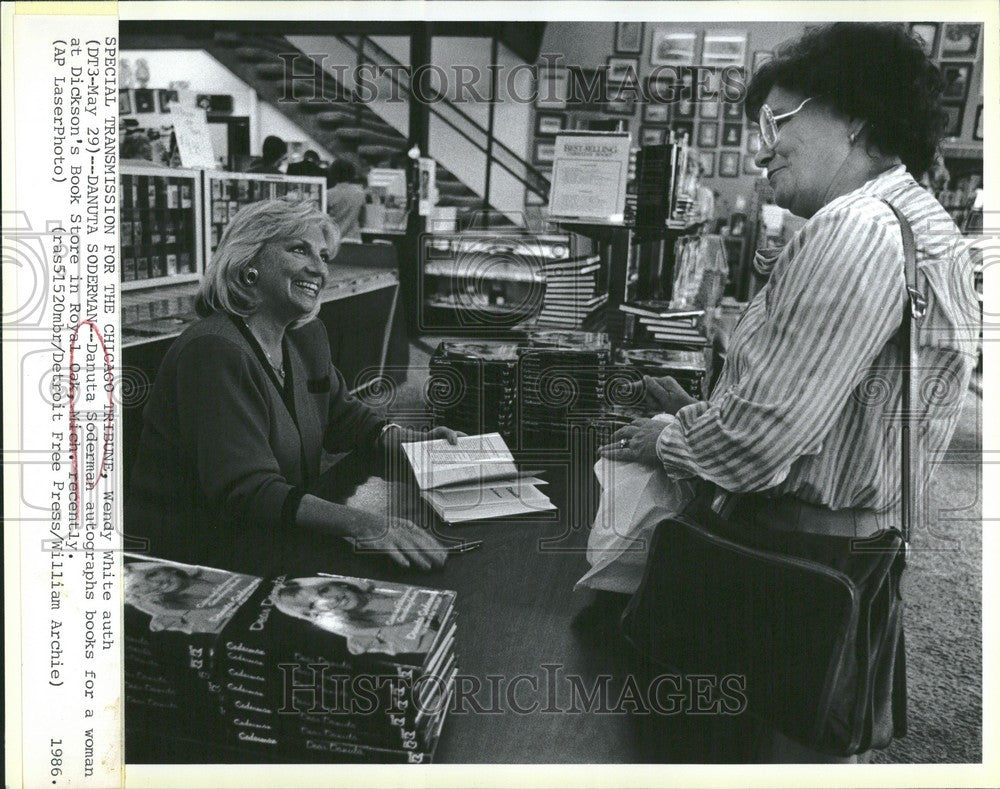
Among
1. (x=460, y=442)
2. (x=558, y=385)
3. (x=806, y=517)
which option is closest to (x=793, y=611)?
(x=806, y=517)

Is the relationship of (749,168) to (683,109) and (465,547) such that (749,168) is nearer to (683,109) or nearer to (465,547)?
(683,109)

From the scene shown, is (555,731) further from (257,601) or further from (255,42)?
(255,42)

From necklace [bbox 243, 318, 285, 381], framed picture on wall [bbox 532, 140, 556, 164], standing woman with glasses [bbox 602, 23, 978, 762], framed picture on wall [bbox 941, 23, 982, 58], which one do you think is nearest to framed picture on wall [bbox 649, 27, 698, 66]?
standing woman with glasses [bbox 602, 23, 978, 762]

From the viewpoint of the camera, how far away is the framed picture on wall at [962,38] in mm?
1551

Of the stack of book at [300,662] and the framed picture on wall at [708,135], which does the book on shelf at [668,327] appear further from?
the stack of book at [300,662]

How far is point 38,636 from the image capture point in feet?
4.98

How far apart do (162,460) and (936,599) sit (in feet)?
4.73

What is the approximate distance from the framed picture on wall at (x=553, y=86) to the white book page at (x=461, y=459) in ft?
2.30

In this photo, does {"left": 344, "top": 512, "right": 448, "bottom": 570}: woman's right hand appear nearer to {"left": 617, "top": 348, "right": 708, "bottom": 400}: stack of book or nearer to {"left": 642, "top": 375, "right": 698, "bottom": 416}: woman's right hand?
{"left": 642, "top": 375, "right": 698, "bottom": 416}: woman's right hand

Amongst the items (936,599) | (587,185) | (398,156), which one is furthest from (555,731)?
(587,185)

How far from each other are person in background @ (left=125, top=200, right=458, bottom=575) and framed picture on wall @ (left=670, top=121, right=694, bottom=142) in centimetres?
106

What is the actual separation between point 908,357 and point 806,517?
0.28 m

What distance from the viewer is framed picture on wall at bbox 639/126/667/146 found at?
237 cm

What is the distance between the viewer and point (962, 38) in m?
1.56
